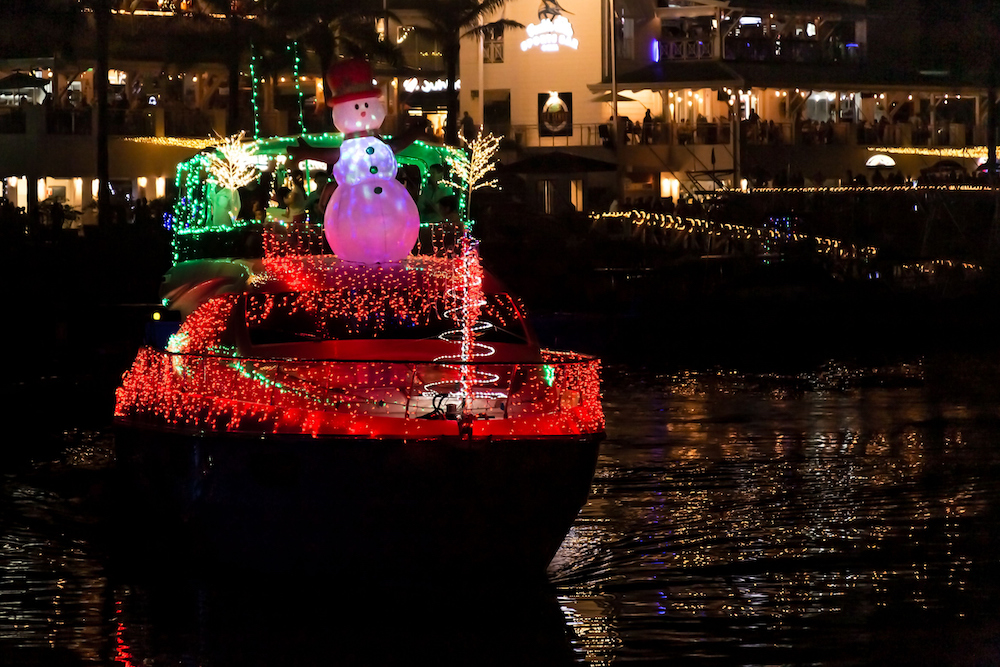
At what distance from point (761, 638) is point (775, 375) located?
1402 centimetres

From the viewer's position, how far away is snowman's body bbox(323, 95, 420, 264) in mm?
10875

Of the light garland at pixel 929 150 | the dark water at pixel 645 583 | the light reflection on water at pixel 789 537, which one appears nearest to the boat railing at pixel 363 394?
the dark water at pixel 645 583

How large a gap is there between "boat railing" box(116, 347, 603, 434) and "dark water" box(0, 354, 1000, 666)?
993 mm

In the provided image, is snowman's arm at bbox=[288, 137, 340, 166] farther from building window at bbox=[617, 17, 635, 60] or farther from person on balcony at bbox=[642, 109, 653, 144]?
building window at bbox=[617, 17, 635, 60]

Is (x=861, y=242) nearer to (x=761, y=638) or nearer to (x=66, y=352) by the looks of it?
(x=66, y=352)

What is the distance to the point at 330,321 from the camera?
10.8 metres

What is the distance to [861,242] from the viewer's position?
3472 cm

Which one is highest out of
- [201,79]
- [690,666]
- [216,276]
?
[201,79]

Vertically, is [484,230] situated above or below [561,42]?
below

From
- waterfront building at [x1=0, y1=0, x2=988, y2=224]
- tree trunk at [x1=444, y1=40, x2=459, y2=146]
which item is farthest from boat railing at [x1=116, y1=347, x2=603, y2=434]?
waterfront building at [x1=0, y1=0, x2=988, y2=224]

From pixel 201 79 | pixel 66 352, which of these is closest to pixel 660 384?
pixel 66 352

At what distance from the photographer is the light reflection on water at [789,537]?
30.0 ft

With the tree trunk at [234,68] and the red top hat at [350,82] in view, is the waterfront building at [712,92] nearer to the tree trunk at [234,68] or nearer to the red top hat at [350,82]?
the tree trunk at [234,68]

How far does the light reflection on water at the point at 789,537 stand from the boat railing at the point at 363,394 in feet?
4.37
